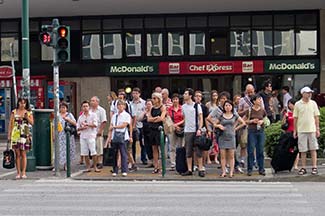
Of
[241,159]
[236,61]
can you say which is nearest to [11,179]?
[241,159]

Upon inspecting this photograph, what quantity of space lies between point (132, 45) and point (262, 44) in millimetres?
5986

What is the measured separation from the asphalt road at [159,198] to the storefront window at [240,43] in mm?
16019

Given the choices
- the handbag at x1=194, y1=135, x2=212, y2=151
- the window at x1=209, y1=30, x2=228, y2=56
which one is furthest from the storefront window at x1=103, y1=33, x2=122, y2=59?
the handbag at x1=194, y1=135, x2=212, y2=151

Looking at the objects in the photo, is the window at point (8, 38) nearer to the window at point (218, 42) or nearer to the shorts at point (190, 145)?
the window at point (218, 42)

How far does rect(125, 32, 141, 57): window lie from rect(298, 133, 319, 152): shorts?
16139 millimetres

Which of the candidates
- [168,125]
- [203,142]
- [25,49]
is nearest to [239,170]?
[203,142]

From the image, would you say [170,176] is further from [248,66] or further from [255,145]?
[248,66]

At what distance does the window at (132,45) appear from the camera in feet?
94.7

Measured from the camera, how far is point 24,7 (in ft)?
50.9

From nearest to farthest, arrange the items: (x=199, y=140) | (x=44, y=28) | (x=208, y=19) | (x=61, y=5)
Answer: (x=199, y=140)
(x=44, y=28)
(x=61, y=5)
(x=208, y=19)

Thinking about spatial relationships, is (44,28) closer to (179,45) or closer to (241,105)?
(241,105)

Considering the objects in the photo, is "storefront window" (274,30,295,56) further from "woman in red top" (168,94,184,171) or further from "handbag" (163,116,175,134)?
"handbag" (163,116,175,134)

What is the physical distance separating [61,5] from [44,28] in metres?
12.5

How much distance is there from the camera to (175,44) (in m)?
28.7
